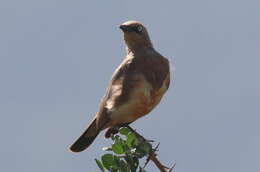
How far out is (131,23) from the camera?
707cm

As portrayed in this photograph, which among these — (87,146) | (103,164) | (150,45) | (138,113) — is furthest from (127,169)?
(150,45)

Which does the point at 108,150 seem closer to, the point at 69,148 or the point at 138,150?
the point at 138,150

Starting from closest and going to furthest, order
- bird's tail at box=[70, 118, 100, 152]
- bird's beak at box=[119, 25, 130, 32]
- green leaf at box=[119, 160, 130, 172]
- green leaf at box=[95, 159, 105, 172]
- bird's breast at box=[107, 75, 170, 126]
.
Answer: green leaf at box=[119, 160, 130, 172], green leaf at box=[95, 159, 105, 172], bird's breast at box=[107, 75, 170, 126], bird's tail at box=[70, 118, 100, 152], bird's beak at box=[119, 25, 130, 32]

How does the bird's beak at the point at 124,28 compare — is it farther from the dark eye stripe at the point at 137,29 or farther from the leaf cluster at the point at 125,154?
the leaf cluster at the point at 125,154

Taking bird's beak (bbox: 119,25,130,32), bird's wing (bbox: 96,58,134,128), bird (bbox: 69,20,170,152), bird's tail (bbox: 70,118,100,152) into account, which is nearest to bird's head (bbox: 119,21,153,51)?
bird's beak (bbox: 119,25,130,32)

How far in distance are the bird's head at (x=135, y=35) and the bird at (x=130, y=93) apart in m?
0.48

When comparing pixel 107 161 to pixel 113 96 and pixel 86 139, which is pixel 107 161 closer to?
pixel 113 96

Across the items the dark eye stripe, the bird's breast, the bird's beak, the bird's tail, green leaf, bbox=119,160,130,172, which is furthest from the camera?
the dark eye stripe

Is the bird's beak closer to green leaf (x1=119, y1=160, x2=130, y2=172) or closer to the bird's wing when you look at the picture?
the bird's wing

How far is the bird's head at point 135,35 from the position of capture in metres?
7.02

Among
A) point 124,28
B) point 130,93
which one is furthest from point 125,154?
point 124,28

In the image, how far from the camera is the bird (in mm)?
5508

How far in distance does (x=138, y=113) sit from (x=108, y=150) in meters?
1.95

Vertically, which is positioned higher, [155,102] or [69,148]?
[155,102]
